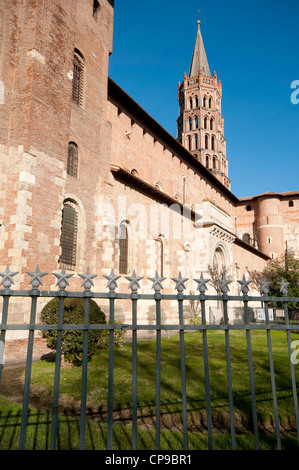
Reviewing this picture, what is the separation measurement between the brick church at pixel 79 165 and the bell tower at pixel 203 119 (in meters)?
28.5

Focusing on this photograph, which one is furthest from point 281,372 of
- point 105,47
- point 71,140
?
point 105,47

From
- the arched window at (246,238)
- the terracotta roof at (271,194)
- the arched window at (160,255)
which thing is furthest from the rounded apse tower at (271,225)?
the arched window at (160,255)

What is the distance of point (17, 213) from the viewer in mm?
10094

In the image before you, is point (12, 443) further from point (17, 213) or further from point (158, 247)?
point (158, 247)

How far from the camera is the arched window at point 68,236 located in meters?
12.3

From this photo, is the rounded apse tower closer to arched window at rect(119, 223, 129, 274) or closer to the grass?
arched window at rect(119, 223, 129, 274)

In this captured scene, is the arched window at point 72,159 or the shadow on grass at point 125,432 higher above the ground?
the arched window at point 72,159

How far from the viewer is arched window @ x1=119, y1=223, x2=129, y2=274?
16188mm

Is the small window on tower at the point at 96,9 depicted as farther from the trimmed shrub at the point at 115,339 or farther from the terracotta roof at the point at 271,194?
the terracotta roof at the point at 271,194

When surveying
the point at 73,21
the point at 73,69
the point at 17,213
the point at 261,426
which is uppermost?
the point at 73,21

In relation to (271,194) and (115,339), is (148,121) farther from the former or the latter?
(271,194)

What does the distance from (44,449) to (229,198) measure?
4214cm

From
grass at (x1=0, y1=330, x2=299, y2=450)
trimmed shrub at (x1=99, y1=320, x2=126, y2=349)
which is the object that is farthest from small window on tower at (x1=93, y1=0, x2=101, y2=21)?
grass at (x1=0, y1=330, x2=299, y2=450)

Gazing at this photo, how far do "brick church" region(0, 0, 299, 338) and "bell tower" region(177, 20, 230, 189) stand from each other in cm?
2852
